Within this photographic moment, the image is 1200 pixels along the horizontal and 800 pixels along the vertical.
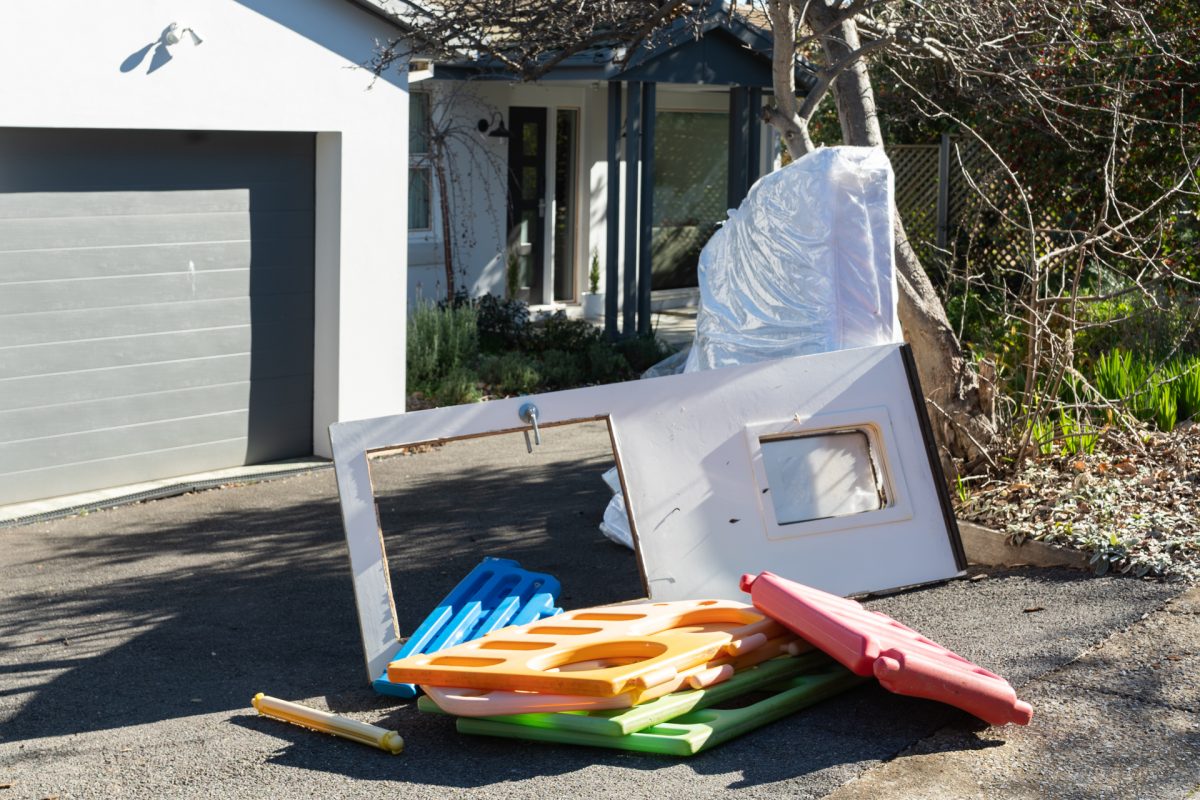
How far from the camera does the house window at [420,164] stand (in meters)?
14.7

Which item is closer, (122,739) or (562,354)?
(122,739)

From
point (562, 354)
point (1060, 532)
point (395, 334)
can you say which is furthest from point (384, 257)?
point (1060, 532)

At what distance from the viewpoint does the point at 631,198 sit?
14477 mm

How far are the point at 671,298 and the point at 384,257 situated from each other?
813 centimetres

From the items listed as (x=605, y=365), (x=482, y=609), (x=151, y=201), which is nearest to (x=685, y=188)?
(x=605, y=365)

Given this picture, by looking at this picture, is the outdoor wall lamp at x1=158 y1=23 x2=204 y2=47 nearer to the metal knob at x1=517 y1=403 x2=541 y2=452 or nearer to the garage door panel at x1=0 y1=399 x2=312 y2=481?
the garage door panel at x1=0 y1=399 x2=312 y2=481

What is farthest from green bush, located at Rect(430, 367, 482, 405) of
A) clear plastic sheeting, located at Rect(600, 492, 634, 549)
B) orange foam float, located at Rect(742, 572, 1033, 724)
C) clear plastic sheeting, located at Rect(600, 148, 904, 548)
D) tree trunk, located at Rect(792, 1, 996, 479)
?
orange foam float, located at Rect(742, 572, 1033, 724)

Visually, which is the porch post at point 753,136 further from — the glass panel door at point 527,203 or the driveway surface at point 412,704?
the driveway surface at point 412,704

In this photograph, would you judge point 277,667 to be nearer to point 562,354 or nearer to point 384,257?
point 384,257

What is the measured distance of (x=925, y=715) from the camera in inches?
206

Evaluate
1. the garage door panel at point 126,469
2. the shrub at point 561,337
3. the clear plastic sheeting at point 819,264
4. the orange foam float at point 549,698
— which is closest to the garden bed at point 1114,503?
the clear plastic sheeting at point 819,264

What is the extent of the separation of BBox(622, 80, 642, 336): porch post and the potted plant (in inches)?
101

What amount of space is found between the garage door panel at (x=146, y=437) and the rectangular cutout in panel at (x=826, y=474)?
464 centimetres

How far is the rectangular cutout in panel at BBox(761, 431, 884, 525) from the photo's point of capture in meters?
7.20
